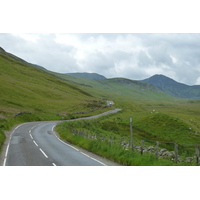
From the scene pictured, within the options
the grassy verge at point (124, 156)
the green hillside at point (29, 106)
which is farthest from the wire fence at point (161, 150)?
the green hillside at point (29, 106)

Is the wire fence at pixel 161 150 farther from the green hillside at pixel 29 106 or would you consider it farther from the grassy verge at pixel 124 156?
the green hillside at pixel 29 106

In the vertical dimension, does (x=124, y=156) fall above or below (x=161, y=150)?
above

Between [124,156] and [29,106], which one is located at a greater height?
[29,106]

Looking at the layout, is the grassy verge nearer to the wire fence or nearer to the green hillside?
the wire fence

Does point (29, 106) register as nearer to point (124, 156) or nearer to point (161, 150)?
point (161, 150)

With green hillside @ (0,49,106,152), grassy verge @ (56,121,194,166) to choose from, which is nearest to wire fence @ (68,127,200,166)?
grassy verge @ (56,121,194,166)

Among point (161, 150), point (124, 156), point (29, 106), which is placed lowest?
point (161, 150)

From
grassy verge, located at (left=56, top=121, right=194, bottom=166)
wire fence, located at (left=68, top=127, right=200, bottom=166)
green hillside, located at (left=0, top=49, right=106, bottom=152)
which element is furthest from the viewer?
green hillside, located at (left=0, top=49, right=106, bottom=152)

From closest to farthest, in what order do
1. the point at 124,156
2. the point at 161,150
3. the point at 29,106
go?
the point at 124,156 → the point at 161,150 → the point at 29,106

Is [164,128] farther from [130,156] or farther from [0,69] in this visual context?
[0,69]

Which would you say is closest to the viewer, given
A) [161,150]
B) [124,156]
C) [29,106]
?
[124,156]

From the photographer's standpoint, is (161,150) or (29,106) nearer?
(161,150)

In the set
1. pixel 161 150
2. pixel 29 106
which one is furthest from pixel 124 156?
pixel 29 106
